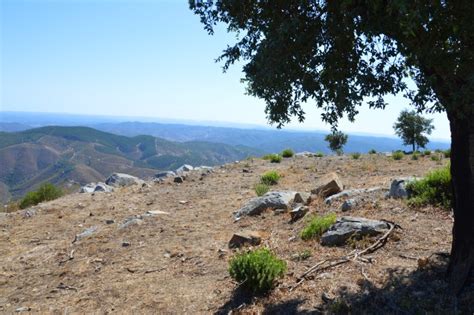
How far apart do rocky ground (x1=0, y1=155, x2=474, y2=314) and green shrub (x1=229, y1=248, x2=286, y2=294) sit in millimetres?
275

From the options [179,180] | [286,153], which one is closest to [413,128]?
[286,153]

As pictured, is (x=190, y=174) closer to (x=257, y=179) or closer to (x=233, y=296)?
(x=257, y=179)

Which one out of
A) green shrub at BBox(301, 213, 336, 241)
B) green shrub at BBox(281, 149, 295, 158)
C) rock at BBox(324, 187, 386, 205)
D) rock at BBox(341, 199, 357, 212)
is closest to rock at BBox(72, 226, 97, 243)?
green shrub at BBox(301, 213, 336, 241)

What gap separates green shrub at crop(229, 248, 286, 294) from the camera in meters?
8.53

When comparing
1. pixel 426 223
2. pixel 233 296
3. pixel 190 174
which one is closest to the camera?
pixel 233 296

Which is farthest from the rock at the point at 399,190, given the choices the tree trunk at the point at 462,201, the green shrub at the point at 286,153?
the green shrub at the point at 286,153

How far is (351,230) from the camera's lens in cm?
1045

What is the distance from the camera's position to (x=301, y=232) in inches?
458

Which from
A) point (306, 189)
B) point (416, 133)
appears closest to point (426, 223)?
point (306, 189)

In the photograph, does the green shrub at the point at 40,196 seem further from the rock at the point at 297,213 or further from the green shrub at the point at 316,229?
the green shrub at the point at 316,229

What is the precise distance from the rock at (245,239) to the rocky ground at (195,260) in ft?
1.26

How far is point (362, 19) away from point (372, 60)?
79cm

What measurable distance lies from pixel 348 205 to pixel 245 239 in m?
3.81

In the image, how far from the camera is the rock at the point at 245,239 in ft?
38.5
